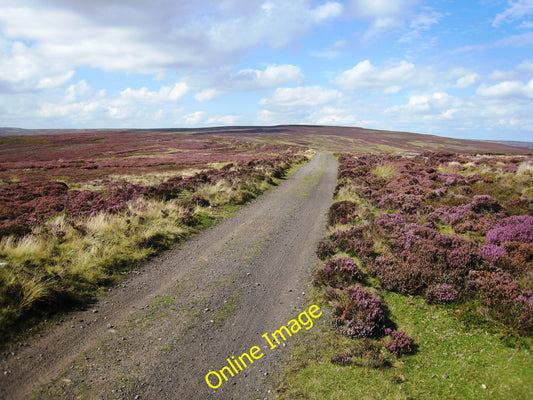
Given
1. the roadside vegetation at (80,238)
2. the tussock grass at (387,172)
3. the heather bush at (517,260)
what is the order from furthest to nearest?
the tussock grass at (387,172), the heather bush at (517,260), the roadside vegetation at (80,238)

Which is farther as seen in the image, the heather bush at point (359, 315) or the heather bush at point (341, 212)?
the heather bush at point (341, 212)

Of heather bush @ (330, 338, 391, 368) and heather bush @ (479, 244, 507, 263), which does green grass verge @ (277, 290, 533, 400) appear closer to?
heather bush @ (330, 338, 391, 368)

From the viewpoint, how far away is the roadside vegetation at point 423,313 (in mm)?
4688

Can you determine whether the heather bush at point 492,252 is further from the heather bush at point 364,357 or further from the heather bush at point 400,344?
the heather bush at point 364,357

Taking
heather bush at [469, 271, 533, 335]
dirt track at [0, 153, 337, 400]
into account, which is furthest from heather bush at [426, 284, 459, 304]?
dirt track at [0, 153, 337, 400]

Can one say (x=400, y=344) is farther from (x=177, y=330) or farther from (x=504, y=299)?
(x=177, y=330)

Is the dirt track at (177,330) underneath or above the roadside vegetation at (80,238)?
underneath

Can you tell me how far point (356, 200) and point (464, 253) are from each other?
330 inches

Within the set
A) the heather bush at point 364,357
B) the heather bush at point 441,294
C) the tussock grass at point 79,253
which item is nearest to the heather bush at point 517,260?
the heather bush at point 441,294

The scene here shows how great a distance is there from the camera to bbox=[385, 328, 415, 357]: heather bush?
17.8ft

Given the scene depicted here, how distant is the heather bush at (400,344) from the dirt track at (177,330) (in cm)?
208

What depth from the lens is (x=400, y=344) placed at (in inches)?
216

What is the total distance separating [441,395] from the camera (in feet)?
14.5

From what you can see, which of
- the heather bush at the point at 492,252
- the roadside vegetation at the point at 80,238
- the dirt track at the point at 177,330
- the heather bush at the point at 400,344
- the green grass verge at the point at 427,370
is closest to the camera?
the green grass verge at the point at 427,370
